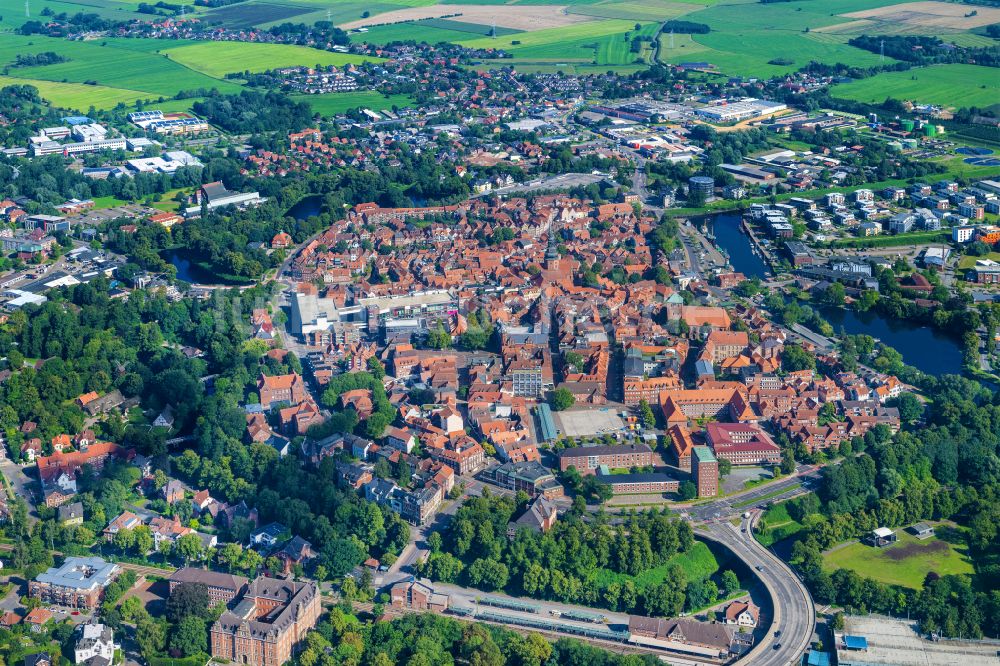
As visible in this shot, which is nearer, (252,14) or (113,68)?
(113,68)

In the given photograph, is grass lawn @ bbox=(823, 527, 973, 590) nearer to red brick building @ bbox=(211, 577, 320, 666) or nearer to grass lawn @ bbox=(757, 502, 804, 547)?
grass lawn @ bbox=(757, 502, 804, 547)

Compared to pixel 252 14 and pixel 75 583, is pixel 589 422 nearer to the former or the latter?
pixel 75 583

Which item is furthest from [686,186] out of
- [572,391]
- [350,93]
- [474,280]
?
[350,93]

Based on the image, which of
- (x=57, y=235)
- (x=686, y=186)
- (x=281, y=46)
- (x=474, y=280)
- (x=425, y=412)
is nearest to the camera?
(x=425, y=412)

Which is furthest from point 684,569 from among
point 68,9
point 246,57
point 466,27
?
point 68,9

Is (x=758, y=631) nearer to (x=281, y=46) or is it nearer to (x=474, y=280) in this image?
(x=474, y=280)
